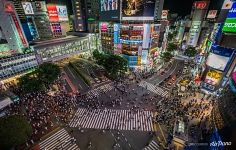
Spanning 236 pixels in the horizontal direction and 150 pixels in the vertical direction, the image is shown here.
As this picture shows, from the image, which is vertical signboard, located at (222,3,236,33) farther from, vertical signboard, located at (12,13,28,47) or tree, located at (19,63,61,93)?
vertical signboard, located at (12,13,28,47)

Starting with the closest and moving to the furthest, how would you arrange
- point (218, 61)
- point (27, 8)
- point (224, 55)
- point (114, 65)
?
point (224, 55)
point (218, 61)
point (114, 65)
point (27, 8)

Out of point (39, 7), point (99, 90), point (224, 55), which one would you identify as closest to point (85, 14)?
point (39, 7)

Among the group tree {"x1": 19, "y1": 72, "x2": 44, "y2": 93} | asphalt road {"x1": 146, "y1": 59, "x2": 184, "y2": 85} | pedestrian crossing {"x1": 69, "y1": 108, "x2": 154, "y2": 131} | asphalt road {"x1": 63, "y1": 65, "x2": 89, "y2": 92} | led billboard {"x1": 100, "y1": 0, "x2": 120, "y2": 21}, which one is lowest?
asphalt road {"x1": 146, "y1": 59, "x2": 184, "y2": 85}

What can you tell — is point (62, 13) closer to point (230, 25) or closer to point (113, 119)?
point (113, 119)

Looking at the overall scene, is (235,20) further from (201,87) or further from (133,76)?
(133,76)

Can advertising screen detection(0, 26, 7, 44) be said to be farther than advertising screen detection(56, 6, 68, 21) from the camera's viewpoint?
No

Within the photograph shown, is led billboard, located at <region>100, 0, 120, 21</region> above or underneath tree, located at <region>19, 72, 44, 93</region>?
above

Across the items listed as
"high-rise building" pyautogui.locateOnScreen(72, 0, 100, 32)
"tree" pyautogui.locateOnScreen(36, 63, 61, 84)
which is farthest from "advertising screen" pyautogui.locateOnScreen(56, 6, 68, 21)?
"tree" pyautogui.locateOnScreen(36, 63, 61, 84)
